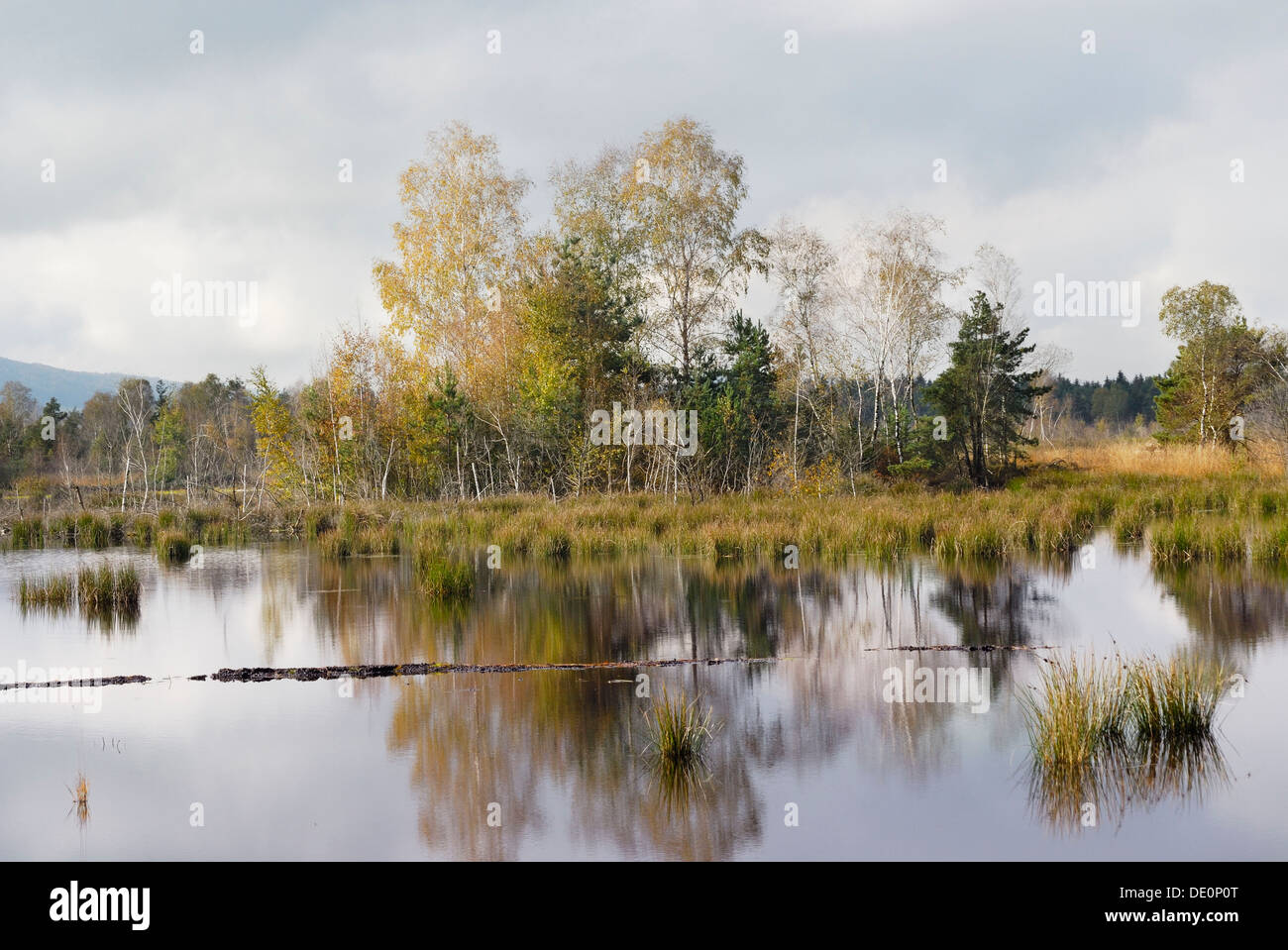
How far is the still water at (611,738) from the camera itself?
5.68 m

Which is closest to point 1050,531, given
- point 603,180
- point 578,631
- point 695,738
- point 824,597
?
point 824,597

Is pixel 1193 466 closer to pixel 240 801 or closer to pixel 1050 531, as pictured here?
pixel 1050 531

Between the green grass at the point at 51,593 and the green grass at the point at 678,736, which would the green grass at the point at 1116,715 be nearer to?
the green grass at the point at 678,736

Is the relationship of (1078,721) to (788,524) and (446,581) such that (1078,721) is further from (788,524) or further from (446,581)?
(788,524)

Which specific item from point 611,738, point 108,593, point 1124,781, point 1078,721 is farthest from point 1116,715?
point 108,593

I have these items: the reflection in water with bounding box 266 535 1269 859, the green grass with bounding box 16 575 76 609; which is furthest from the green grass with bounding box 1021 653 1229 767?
the green grass with bounding box 16 575 76 609

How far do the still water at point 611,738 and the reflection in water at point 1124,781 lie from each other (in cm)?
3

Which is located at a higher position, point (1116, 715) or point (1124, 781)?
point (1116, 715)

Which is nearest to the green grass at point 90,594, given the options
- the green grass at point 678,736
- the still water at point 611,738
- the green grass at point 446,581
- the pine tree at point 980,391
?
the still water at point 611,738

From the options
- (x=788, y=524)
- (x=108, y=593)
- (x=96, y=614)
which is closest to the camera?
(x=96, y=614)

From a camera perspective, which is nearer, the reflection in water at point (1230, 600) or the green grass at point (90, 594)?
the reflection in water at point (1230, 600)

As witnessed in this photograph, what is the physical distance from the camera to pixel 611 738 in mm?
7207

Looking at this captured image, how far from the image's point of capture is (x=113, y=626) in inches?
492

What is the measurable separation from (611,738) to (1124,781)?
3271 millimetres
